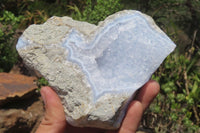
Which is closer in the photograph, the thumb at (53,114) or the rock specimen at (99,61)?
the rock specimen at (99,61)

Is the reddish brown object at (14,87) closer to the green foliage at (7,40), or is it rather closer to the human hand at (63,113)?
the green foliage at (7,40)

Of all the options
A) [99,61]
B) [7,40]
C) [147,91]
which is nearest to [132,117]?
[147,91]

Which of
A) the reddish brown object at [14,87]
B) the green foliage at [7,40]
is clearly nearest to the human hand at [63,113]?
the reddish brown object at [14,87]

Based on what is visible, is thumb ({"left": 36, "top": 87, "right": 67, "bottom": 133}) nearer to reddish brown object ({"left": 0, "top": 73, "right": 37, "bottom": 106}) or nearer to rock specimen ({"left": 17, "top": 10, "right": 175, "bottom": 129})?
rock specimen ({"left": 17, "top": 10, "right": 175, "bottom": 129})

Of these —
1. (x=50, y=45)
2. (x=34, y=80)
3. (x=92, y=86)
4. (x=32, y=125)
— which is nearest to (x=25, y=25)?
(x=34, y=80)

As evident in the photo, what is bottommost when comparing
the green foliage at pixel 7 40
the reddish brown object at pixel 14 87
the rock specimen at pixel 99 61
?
the reddish brown object at pixel 14 87

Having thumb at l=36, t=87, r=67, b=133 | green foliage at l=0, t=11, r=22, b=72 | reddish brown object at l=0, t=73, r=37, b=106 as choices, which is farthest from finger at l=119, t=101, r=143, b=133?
green foliage at l=0, t=11, r=22, b=72

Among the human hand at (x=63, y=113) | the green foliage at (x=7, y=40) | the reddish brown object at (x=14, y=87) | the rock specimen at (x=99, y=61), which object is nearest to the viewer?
the rock specimen at (x=99, y=61)
